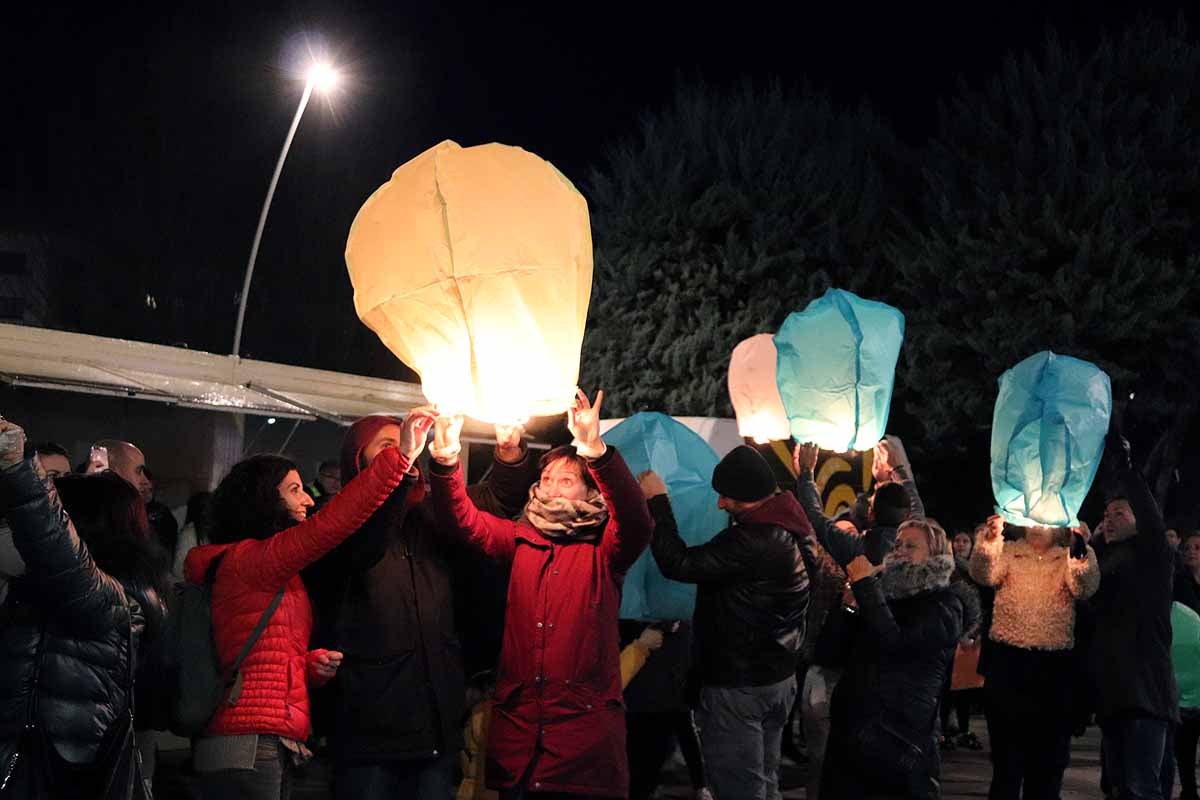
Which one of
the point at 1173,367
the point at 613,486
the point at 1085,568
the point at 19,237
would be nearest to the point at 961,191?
the point at 1173,367

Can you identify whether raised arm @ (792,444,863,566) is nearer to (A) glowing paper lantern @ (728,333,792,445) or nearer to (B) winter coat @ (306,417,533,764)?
(B) winter coat @ (306,417,533,764)

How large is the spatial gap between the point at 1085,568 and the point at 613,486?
3.55 meters

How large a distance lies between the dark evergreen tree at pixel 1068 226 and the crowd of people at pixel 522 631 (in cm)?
1356

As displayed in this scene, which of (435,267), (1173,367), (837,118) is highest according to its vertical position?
(837,118)

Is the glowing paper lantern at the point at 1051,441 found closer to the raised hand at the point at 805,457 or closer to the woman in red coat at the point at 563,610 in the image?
the raised hand at the point at 805,457

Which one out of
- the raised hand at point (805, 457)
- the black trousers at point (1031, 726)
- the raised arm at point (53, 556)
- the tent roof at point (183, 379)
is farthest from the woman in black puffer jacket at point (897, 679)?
the tent roof at point (183, 379)

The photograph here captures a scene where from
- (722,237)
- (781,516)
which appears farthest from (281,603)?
(722,237)

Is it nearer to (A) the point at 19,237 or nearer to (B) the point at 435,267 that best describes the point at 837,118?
(B) the point at 435,267

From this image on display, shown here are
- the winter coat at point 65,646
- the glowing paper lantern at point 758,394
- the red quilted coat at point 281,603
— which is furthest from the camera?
the glowing paper lantern at point 758,394

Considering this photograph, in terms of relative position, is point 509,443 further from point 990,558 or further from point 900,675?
point 990,558

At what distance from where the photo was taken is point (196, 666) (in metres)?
4.34

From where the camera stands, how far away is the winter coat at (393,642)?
4.67 metres

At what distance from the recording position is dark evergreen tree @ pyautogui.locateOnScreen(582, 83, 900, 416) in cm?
2327

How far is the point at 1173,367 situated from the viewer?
21.5m
